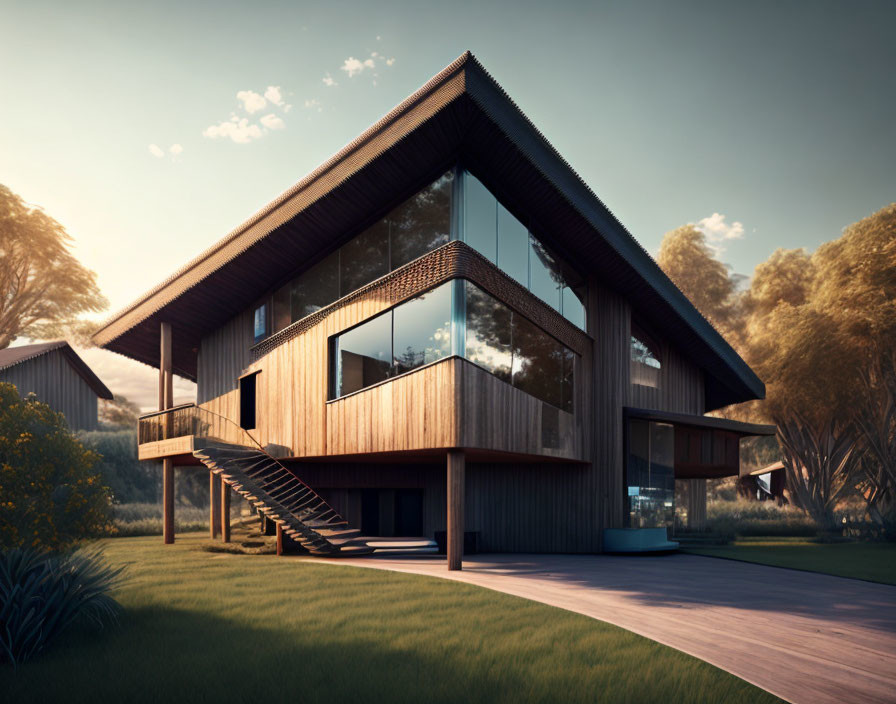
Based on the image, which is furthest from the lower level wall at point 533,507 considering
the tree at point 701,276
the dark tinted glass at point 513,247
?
the tree at point 701,276

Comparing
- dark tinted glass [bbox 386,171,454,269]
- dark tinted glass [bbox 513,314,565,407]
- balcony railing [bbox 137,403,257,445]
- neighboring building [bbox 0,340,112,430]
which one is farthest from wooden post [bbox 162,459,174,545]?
neighboring building [bbox 0,340,112,430]

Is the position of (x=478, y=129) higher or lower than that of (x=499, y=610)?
higher

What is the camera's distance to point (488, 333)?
14.2m

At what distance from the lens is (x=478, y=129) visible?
46.2 feet

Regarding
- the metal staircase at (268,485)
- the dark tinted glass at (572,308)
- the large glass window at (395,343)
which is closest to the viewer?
the large glass window at (395,343)

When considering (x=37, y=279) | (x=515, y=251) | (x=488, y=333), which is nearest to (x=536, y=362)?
(x=488, y=333)

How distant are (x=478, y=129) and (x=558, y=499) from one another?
9509 millimetres

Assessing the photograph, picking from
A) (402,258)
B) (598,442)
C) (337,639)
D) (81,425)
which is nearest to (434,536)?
(598,442)

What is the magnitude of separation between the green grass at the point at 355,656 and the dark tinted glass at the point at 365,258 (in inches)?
316

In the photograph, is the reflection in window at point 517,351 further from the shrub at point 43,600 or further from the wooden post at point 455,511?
the shrub at point 43,600

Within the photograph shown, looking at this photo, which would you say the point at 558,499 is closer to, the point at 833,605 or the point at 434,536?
the point at 434,536

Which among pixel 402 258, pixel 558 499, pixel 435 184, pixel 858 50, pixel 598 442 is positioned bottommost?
pixel 558 499

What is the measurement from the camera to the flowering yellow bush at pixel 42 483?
11.3 m

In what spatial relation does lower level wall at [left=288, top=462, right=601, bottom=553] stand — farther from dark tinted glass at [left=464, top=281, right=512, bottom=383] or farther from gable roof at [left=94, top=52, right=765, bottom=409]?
gable roof at [left=94, top=52, right=765, bottom=409]
